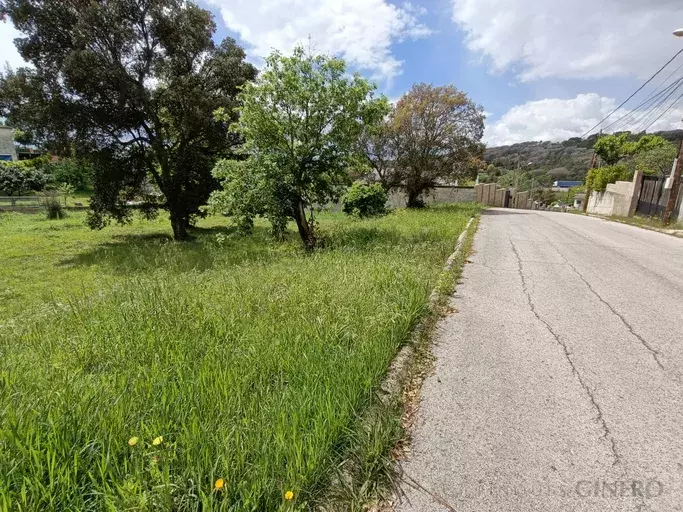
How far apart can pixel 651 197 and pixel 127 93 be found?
69.9 feet

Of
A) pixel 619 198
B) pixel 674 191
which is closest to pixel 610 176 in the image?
pixel 619 198

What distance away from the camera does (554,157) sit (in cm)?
10888

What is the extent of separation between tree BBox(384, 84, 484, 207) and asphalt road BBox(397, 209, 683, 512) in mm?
17256

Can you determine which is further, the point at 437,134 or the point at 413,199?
the point at 413,199

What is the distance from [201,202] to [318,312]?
12739 millimetres

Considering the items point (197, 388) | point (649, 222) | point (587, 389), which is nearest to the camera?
point (197, 388)

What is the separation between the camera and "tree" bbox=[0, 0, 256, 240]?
10.7 meters

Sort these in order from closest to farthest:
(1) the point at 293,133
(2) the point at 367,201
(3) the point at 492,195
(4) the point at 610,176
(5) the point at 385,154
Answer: (1) the point at 293,133 → (2) the point at 367,201 → (4) the point at 610,176 → (5) the point at 385,154 → (3) the point at 492,195

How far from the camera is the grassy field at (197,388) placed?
1.53 m

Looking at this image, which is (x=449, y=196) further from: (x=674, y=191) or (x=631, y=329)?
(x=631, y=329)

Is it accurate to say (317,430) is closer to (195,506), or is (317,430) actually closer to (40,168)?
(195,506)

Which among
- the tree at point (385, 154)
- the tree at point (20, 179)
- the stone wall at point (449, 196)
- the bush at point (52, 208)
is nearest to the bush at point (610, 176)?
the stone wall at point (449, 196)

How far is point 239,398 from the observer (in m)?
2.08

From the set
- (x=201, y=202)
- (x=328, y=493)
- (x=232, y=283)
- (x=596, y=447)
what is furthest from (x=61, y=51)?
(x=596, y=447)
